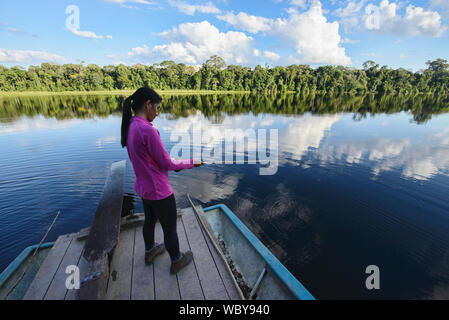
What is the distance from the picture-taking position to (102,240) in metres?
2.58

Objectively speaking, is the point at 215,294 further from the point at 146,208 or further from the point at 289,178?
the point at 289,178

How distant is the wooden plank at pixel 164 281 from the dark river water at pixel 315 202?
2572 mm

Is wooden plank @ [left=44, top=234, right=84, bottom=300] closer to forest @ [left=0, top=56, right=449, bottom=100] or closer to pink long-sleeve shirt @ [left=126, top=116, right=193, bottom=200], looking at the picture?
pink long-sleeve shirt @ [left=126, top=116, right=193, bottom=200]

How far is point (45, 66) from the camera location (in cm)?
6975

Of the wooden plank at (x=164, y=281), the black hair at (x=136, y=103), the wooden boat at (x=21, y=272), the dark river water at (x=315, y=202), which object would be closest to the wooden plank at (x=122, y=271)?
the wooden plank at (x=164, y=281)

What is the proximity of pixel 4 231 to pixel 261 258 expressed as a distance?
6111mm

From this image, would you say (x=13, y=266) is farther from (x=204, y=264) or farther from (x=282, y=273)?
(x=282, y=273)

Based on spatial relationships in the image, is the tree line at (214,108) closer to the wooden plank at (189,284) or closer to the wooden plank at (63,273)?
the wooden plank at (63,273)

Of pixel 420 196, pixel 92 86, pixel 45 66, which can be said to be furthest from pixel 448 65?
pixel 45 66

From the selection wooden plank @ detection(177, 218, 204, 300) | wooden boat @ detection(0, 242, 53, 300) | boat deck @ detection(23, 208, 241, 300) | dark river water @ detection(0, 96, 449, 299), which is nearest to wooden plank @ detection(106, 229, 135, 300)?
boat deck @ detection(23, 208, 241, 300)

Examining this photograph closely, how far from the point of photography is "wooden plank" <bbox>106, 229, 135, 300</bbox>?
2209mm

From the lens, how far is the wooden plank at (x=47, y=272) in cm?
215

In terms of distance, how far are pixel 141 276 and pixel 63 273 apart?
1036 millimetres

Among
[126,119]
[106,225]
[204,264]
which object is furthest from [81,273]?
[126,119]
